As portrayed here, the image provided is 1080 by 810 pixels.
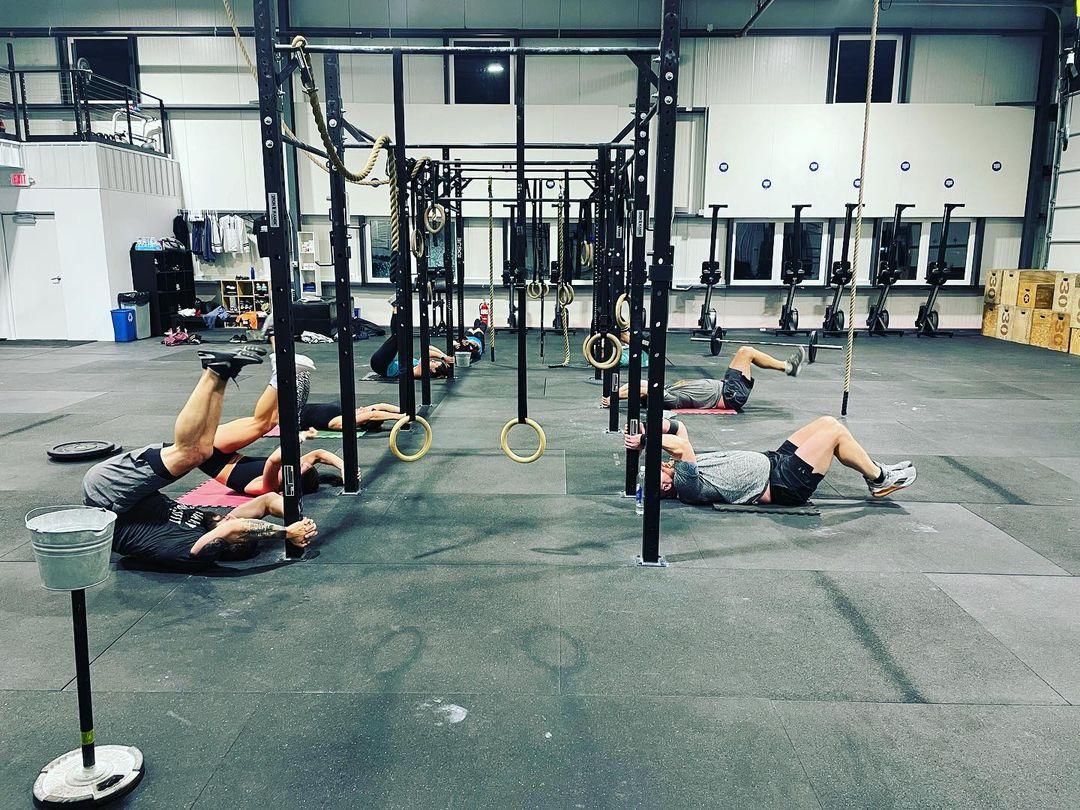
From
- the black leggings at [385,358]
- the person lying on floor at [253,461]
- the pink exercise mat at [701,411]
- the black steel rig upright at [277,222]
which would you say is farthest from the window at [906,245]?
the black steel rig upright at [277,222]

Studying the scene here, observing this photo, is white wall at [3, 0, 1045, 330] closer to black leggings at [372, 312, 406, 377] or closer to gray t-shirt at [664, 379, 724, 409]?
black leggings at [372, 312, 406, 377]

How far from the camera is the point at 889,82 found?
11.3 metres

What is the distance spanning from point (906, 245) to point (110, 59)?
40.9ft

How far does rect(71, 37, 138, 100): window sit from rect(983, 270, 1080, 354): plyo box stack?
13.2 m

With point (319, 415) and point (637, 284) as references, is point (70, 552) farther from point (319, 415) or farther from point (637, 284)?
point (319, 415)

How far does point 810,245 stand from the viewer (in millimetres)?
11602

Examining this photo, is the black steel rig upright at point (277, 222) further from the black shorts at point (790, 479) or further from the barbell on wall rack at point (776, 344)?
the barbell on wall rack at point (776, 344)

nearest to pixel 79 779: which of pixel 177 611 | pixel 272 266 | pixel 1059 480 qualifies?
pixel 177 611

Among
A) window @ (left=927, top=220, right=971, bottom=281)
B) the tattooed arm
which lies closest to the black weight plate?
the tattooed arm

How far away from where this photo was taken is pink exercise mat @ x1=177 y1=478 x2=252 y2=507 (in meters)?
3.74

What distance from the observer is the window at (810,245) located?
449 inches

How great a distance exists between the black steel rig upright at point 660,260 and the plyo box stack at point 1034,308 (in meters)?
8.76

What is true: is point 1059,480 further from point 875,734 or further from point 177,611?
point 177,611

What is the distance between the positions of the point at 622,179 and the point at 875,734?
4240 mm
